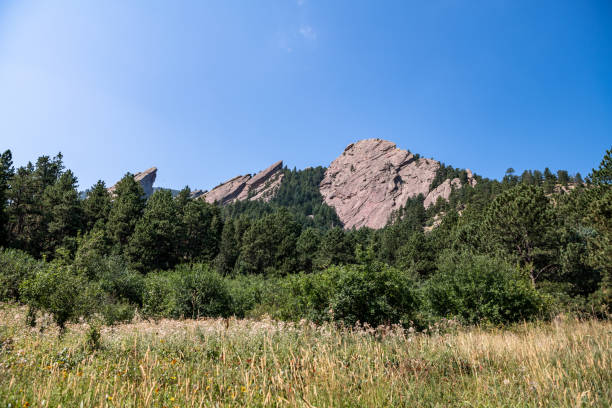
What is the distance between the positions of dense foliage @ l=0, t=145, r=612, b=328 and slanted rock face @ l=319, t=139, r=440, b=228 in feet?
325

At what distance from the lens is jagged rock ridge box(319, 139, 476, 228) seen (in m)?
154

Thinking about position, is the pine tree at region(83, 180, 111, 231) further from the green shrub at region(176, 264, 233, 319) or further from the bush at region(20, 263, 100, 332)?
the bush at region(20, 263, 100, 332)

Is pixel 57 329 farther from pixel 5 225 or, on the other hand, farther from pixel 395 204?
pixel 395 204

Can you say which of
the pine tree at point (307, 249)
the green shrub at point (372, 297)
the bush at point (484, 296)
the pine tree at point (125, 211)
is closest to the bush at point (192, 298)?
the green shrub at point (372, 297)

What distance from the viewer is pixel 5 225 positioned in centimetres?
3384

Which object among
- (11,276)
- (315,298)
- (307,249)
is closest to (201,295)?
(315,298)

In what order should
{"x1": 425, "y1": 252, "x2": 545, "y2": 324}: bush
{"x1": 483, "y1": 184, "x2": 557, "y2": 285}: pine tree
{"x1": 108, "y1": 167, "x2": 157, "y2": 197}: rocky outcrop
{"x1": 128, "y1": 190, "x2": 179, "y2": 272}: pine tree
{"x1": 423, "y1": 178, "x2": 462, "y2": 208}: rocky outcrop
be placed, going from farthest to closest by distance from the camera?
{"x1": 108, "y1": 167, "x2": 157, "y2": 197}: rocky outcrop
{"x1": 423, "y1": 178, "x2": 462, "y2": 208}: rocky outcrop
{"x1": 128, "y1": 190, "x2": 179, "y2": 272}: pine tree
{"x1": 483, "y1": 184, "x2": 557, "y2": 285}: pine tree
{"x1": 425, "y1": 252, "x2": 545, "y2": 324}: bush

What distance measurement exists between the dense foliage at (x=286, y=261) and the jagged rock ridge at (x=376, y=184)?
326 feet

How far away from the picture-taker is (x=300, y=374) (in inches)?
165

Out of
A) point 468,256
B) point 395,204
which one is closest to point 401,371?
point 468,256

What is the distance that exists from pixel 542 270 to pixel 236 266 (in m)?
41.3

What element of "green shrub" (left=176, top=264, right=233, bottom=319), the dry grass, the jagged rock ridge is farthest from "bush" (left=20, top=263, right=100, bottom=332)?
the jagged rock ridge

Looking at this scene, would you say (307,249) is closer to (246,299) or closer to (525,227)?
(246,299)

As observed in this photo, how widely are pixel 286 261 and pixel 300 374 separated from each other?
1782 inches
